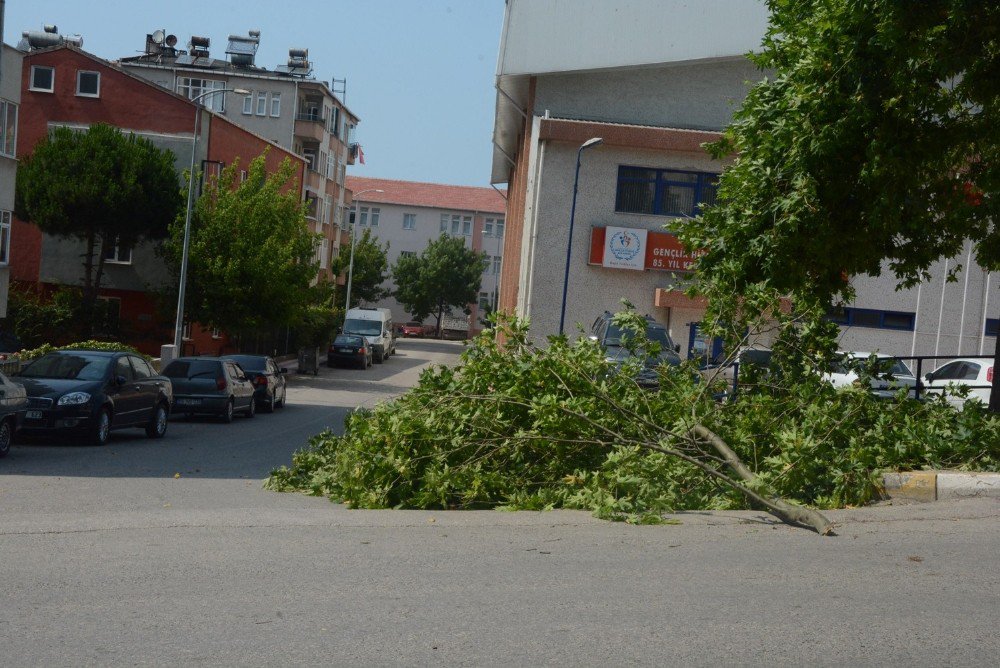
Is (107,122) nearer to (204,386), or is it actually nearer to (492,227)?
(204,386)

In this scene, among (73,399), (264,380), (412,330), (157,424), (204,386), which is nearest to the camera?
(73,399)

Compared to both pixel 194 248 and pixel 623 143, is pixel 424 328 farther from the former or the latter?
pixel 623 143

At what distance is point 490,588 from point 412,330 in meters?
95.3

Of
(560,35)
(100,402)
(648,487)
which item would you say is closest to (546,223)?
(560,35)

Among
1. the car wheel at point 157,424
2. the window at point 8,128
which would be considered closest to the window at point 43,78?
the window at point 8,128

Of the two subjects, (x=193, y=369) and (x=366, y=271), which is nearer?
(x=193, y=369)

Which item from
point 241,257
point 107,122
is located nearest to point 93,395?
point 241,257

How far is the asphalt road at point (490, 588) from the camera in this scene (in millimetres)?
5359

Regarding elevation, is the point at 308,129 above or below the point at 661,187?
above

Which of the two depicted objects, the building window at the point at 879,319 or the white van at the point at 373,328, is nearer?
the building window at the point at 879,319

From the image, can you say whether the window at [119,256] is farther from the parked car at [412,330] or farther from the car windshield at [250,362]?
the parked car at [412,330]

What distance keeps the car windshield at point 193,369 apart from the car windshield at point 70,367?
606 centimetres

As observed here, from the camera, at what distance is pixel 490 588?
6.59 metres

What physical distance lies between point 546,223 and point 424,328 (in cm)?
6863
